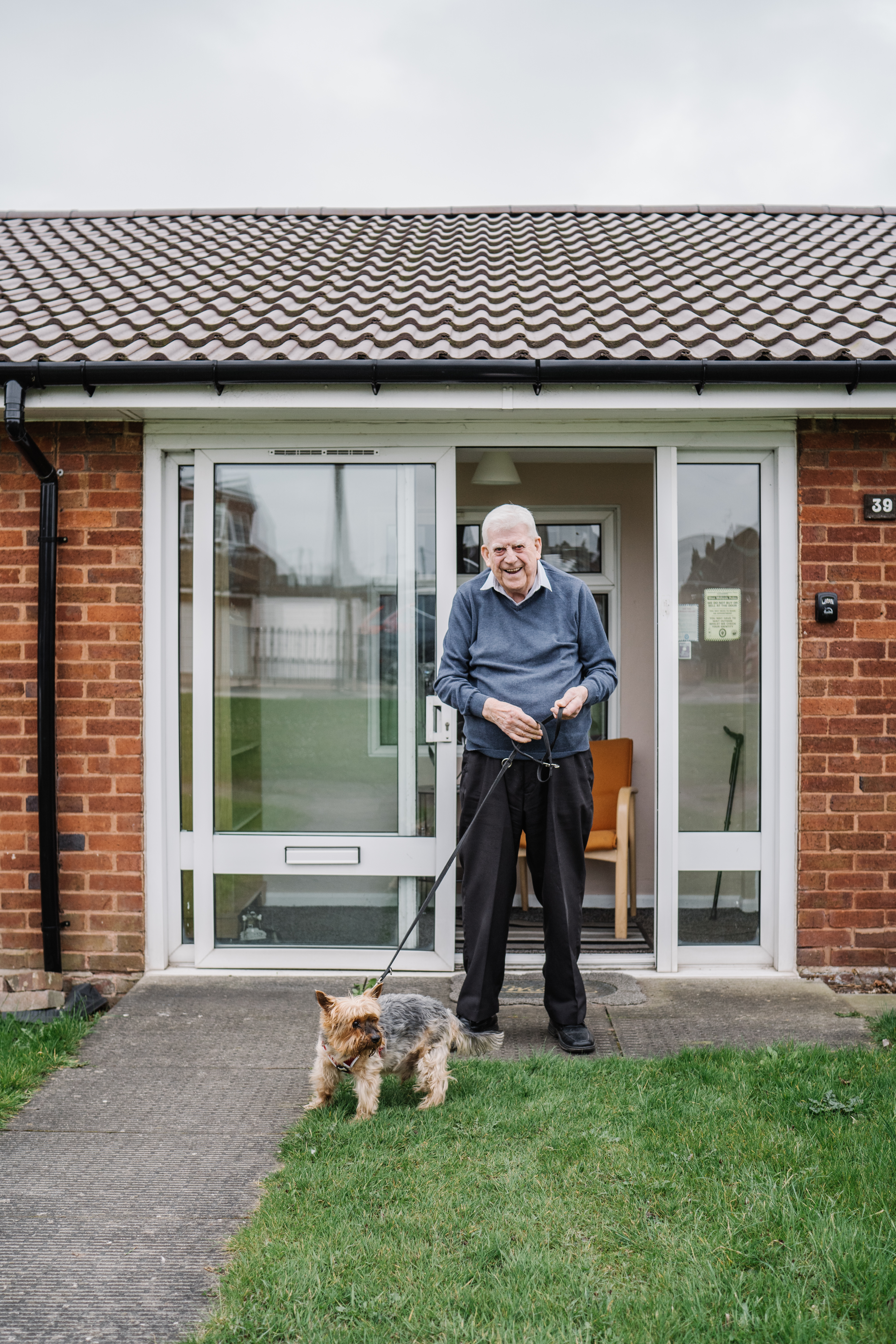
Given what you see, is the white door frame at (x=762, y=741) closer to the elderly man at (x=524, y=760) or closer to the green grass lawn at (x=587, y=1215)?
the elderly man at (x=524, y=760)

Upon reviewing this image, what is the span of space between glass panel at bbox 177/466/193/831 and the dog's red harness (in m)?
1.94

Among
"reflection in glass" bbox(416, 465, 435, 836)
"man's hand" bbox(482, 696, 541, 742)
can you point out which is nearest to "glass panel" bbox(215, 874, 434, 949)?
"reflection in glass" bbox(416, 465, 435, 836)

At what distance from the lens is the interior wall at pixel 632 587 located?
694 centimetres

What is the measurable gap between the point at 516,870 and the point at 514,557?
1.26 metres

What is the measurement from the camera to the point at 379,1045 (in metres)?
3.35

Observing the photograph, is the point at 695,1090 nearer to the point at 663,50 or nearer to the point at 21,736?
the point at 21,736

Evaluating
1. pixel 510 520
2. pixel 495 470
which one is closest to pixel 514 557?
pixel 510 520

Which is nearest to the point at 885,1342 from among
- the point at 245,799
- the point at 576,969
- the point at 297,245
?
the point at 576,969

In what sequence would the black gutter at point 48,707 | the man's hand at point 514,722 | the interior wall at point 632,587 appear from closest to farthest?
1. the man's hand at point 514,722
2. the black gutter at point 48,707
3. the interior wall at point 632,587

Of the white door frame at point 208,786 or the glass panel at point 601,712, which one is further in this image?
the glass panel at point 601,712

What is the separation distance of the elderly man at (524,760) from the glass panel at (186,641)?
5.16ft

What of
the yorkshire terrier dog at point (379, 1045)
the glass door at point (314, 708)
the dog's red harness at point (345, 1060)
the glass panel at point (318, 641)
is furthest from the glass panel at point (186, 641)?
the dog's red harness at point (345, 1060)

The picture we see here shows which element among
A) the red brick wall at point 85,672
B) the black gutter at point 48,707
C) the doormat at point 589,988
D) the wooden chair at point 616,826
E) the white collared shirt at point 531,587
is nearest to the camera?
the white collared shirt at point 531,587

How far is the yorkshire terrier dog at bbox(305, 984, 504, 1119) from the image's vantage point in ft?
10.9
